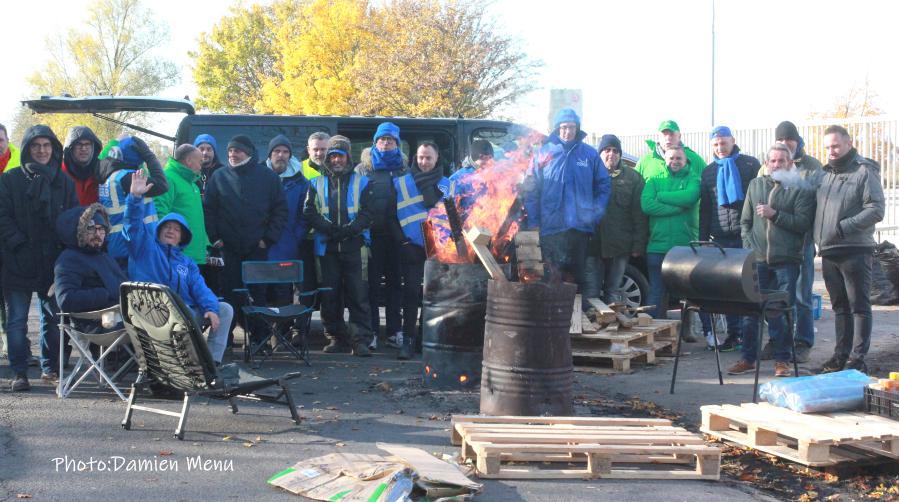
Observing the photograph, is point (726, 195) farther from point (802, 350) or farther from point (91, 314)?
point (91, 314)

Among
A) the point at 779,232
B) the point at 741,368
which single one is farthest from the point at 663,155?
the point at 741,368

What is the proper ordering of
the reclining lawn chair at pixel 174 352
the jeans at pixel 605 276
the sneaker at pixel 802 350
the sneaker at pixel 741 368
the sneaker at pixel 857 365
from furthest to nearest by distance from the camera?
the jeans at pixel 605 276
the sneaker at pixel 802 350
the sneaker at pixel 741 368
the sneaker at pixel 857 365
the reclining lawn chair at pixel 174 352

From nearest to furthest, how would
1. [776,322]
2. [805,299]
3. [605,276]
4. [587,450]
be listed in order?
[587,450], [776,322], [805,299], [605,276]

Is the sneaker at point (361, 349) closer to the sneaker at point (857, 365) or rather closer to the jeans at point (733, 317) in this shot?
the jeans at point (733, 317)

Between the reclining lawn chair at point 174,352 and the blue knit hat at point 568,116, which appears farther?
the blue knit hat at point 568,116

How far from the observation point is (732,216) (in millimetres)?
8016

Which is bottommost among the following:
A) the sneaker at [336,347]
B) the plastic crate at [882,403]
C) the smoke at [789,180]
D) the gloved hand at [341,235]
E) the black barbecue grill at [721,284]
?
the sneaker at [336,347]

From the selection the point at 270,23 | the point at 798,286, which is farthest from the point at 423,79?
the point at 798,286

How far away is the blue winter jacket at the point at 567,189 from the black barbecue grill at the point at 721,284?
1573mm

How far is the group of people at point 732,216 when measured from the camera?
6660 mm

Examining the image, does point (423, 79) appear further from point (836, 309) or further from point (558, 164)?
point (836, 309)

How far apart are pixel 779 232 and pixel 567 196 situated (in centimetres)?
206

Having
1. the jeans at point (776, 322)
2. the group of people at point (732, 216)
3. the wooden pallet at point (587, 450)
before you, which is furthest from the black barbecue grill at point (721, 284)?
the wooden pallet at point (587, 450)

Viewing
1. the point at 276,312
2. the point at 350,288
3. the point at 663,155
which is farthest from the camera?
the point at 663,155
